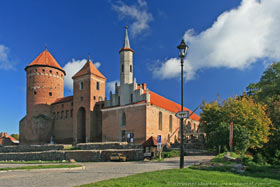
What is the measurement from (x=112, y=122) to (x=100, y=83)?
8.28 m

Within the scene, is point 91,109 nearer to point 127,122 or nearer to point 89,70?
point 89,70

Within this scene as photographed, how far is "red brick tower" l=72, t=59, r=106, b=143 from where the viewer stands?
136ft

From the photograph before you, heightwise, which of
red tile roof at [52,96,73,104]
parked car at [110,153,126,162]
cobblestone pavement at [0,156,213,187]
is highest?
red tile roof at [52,96,73,104]

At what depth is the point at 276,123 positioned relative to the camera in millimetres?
30562

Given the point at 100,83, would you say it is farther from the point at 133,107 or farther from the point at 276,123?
the point at 276,123

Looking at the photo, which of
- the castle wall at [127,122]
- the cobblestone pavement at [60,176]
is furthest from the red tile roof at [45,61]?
the cobblestone pavement at [60,176]

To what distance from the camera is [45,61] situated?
1935 inches

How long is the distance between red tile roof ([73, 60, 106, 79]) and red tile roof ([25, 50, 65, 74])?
7768 mm

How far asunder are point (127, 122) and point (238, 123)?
14970mm

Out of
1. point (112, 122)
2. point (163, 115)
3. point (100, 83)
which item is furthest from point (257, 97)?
point (100, 83)

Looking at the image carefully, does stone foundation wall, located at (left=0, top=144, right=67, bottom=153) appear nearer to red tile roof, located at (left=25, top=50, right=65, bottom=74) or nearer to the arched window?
the arched window

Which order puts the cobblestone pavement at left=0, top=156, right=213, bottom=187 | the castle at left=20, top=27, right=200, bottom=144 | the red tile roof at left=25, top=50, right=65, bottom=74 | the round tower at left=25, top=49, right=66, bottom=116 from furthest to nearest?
the red tile roof at left=25, top=50, right=65, bottom=74 → the round tower at left=25, top=49, right=66, bottom=116 → the castle at left=20, top=27, right=200, bottom=144 → the cobblestone pavement at left=0, top=156, right=213, bottom=187

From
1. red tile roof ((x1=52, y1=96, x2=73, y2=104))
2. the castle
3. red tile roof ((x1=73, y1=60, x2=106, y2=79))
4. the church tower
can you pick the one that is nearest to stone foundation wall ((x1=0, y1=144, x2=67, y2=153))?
the castle

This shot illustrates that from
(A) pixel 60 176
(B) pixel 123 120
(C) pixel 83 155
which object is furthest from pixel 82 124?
(A) pixel 60 176
